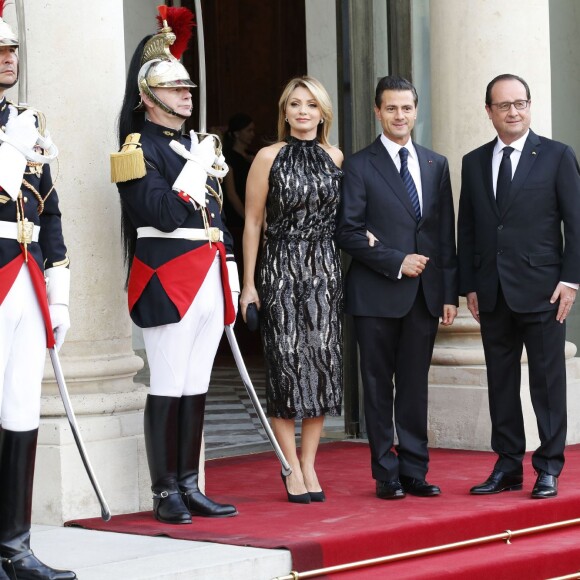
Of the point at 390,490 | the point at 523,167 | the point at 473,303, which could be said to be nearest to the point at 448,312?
the point at 473,303

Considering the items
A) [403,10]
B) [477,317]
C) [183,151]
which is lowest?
[477,317]

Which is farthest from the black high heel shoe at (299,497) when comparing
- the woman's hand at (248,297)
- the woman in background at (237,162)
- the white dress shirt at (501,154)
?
the woman in background at (237,162)

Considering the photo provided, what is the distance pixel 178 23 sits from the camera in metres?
5.62

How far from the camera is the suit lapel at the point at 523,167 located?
5898mm

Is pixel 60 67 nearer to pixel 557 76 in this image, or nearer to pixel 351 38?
pixel 351 38

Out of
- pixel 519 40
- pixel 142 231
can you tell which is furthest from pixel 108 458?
pixel 519 40

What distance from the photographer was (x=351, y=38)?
7.90 metres

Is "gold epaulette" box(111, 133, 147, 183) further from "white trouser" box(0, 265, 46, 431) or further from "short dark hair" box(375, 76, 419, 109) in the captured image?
"short dark hair" box(375, 76, 419, 109)

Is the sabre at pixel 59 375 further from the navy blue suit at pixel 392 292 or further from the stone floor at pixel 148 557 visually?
the navy blue suit at pixel 392 292

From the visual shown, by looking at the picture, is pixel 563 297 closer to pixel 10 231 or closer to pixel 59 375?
pixel 59 375

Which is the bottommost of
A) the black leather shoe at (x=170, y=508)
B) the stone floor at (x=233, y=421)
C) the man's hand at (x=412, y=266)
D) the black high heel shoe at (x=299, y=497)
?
the stone floor at (x=233, y=421)

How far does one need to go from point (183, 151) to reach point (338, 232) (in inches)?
32.0

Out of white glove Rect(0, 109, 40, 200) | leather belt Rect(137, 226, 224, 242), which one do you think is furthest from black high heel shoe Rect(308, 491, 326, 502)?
white glove Rect(0, 109, 40, 200)

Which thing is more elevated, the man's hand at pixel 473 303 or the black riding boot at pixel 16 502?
the man's hand at pixel 473 303
